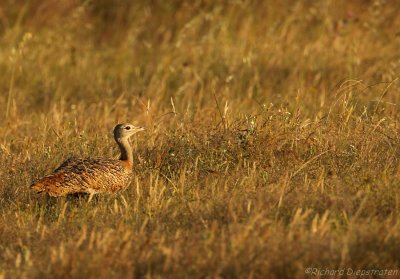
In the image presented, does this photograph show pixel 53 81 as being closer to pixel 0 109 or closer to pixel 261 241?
pixel 0 109

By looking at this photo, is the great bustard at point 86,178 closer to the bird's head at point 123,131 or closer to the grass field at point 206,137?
the grass field at point 206,137

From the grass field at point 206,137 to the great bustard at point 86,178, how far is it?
0.27 ft

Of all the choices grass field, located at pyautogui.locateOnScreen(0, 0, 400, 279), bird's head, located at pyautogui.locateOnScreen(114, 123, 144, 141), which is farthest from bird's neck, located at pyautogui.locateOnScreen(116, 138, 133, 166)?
grass field, located at pyautogui.locateOnScreen(0, 0, 400, 279)

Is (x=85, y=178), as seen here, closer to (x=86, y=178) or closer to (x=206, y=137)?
(x=86, y=178)

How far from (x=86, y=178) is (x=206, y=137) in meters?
1.01

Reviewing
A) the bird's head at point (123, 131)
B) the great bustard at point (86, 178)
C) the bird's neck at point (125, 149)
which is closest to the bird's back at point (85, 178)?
the great bustard at point (86, 178)

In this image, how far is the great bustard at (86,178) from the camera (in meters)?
5.70

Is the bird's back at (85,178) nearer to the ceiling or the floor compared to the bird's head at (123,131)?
nearer to the floor

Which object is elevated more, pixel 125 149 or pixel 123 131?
pixel 123 131

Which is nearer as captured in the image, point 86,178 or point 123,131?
point 86,178

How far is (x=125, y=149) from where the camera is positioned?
641 centimetres

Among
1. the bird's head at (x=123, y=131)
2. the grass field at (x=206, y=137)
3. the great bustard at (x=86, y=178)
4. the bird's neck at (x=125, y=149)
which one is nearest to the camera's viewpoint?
the grass field at (x=206, y=137)

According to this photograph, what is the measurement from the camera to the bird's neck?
20.8ft

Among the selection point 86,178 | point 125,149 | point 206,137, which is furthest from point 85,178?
point 206,137
